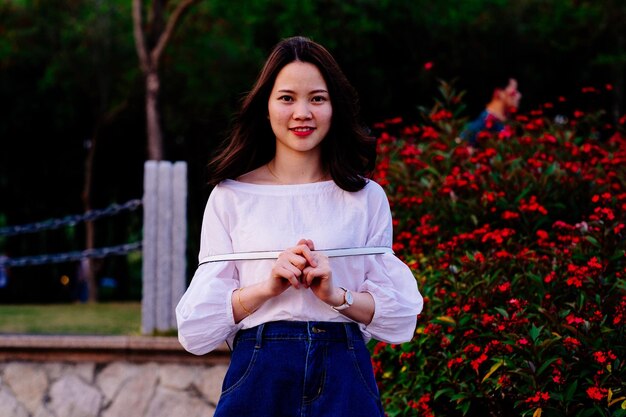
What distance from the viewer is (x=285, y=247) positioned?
262 centimetres

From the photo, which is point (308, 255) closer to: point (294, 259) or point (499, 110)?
point (294, 259)

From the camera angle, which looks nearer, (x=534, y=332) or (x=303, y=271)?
(x=303, y=271)

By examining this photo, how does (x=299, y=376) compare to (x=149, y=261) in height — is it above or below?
above

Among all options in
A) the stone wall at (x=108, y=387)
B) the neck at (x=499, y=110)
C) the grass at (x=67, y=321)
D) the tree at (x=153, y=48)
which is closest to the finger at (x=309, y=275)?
the stone wall at (x=108, y=387)

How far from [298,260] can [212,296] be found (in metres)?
0.28

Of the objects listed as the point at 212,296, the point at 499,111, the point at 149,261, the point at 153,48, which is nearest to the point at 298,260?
the point at 212,296

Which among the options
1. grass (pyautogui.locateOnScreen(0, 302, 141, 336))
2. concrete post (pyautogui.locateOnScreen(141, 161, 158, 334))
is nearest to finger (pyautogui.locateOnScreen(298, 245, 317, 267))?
concrete post (pyautogui.locateOnScreen(141, 161, 158, 334))

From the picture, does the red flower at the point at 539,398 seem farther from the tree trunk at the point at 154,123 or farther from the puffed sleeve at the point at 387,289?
the tree trunk at the point at 154,123

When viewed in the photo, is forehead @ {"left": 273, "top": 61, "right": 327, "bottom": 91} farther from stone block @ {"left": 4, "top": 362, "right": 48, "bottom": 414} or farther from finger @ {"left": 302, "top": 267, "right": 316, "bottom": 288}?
stone block @ {"left": 4, "top": 362, "right": 48, "bottom": 414}

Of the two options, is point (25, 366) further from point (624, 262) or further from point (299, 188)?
point (299, 188)

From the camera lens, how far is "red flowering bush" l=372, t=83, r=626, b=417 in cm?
393

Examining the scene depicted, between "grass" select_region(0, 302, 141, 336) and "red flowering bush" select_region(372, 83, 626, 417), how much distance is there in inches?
131

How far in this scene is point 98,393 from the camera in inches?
237

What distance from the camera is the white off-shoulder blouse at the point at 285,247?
258cm
